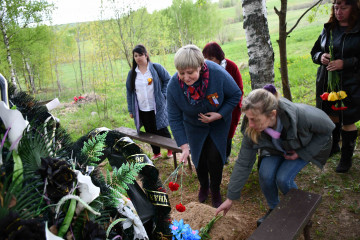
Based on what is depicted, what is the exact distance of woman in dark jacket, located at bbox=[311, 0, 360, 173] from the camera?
273 cm

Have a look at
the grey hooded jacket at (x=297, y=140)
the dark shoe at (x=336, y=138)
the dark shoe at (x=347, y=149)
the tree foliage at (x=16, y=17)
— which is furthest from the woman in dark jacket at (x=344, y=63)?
the tree foliage at (x=16, y=17)

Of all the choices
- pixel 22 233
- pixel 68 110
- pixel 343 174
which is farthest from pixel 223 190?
pixel 68 110

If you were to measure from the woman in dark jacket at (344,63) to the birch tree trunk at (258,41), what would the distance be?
0.54 metres

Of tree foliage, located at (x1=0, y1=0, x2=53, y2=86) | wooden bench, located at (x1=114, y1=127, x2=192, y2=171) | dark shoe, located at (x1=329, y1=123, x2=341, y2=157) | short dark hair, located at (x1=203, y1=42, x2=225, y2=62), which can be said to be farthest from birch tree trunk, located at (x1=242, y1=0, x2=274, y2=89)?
tree foliage, located at (x1=0, y1=0, x2=53, y2=86)

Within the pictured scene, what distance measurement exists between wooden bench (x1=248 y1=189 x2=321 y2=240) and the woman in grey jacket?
0.25 metres

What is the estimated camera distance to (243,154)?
2258 mm

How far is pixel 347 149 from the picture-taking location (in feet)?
10.1

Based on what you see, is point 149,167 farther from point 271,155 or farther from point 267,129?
point 271,155

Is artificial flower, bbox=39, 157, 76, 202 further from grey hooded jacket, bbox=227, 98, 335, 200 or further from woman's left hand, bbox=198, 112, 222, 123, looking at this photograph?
woman's left hand, bbox=198, 112, 222, 123

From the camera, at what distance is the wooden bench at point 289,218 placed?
173cm

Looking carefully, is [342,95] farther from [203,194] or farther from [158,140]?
[158,140]

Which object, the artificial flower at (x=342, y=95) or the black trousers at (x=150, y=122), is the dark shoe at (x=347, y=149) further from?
the black trousers at (x=150, y=122)

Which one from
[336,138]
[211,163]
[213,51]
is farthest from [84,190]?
[336,138]

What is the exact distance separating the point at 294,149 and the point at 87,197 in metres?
1.90
